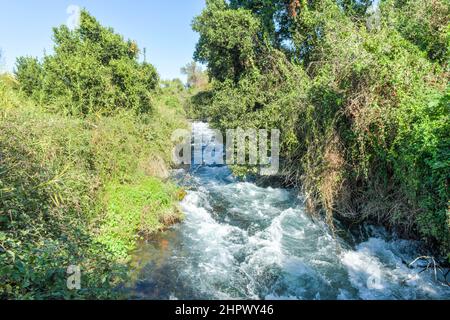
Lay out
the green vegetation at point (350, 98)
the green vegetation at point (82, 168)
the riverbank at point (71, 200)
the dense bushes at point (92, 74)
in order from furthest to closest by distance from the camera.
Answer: the dense bushes at point (92, 74)
the green vegetation at point (350, 98)
the green vegetation at point (82, 168)
the riverbank at point (71, 200)

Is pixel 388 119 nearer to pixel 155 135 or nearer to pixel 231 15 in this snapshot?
pixel 231 15

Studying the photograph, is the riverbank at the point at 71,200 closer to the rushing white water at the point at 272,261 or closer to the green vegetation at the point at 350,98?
the rushing white water at the point at 272,261

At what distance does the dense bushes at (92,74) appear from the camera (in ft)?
28.6

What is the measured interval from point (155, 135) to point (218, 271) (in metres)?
6.09

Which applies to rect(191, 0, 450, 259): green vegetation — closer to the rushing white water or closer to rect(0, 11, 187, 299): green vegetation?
the rushing white water

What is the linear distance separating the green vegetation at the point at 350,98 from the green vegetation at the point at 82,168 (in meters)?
2.95

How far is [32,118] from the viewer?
521 centimetres

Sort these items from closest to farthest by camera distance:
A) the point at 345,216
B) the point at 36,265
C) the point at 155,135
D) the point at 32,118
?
the point at 36,265
the point at 32,118
the point at 345,216
the point at 155,135

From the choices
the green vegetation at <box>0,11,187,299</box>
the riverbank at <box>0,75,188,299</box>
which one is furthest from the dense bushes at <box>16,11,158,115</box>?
the riverbank at <box>0,75,188,299</box>

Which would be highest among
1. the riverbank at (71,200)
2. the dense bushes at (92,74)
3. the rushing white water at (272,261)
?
the dense bushes at (92,74)

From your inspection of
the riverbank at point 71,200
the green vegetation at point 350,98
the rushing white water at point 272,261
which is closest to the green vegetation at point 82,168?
the riverbank at point 71,200

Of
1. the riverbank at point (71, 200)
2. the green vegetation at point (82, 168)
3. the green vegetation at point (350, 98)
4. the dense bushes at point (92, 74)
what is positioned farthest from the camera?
the dense bushes at point (92, 74)

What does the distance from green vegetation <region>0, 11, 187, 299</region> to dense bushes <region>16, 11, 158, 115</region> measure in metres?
0.03

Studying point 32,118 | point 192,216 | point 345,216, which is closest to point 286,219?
point 345,216
